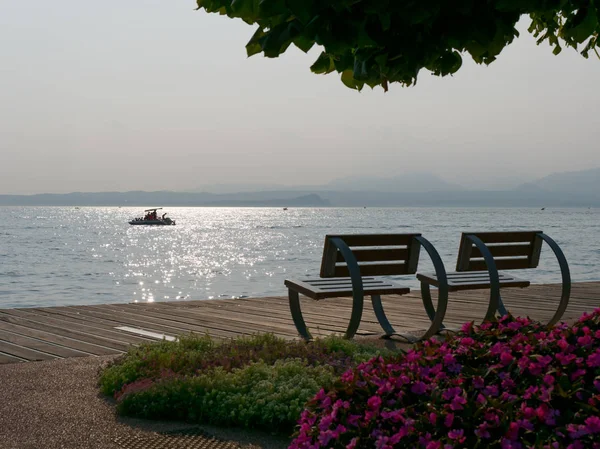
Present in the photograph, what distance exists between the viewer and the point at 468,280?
745 cm

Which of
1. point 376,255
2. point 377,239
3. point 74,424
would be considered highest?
point 377,239

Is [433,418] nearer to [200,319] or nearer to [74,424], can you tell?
[74,424]

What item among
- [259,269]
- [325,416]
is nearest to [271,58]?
[325,416]

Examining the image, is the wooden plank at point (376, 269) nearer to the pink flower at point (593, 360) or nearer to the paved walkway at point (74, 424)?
the paved walkway at point (74, 424)

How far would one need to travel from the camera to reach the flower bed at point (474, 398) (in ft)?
8.19

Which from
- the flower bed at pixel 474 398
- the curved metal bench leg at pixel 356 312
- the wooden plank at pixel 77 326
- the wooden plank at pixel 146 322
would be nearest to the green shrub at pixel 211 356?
the curved metal bench leg at pixel 356 312

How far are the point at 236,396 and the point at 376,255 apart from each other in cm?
289

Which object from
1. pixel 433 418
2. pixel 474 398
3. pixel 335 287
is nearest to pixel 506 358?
pixel 474 398

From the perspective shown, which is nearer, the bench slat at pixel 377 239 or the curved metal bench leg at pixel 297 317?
the bench slat at pixel 377 239

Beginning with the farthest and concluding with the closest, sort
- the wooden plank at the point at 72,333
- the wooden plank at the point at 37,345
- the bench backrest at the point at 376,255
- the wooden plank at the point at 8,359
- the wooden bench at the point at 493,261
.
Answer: the wooden bench at the point at 493,261 → the wooden plank at the point at 72,333 → the bench backrest at the point at 376,255 → the wooden plank at the point at 37,345 → the wooden plank at the point at 8,359

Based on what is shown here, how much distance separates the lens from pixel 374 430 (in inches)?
107

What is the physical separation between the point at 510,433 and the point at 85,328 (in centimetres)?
642

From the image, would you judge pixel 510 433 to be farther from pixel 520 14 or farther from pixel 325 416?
pixel 520 14

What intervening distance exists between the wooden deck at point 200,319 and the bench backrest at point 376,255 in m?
0.94
